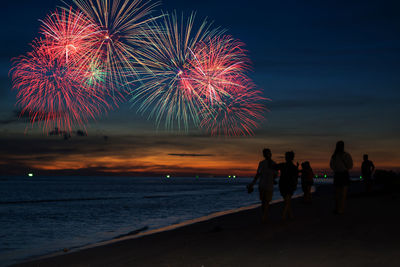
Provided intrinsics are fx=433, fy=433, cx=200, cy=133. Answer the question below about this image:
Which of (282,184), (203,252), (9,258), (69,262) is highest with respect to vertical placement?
(282,184)

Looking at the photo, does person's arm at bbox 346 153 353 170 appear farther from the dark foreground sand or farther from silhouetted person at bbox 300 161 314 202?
silhouetted person at bbox 300 161 314 202

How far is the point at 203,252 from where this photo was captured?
7.57m

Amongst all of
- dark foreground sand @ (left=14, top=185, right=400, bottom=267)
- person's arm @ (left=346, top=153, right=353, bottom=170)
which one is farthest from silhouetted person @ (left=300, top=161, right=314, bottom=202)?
dark foreground sand @ (left=14, top=185, right=400, bottom=267)

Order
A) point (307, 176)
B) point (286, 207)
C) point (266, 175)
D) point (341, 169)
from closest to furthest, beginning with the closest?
point (266, 175) → point (286, 207) → point (341, 169) → point (307, 176)

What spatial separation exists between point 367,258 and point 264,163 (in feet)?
15.5

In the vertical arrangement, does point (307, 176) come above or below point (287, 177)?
below

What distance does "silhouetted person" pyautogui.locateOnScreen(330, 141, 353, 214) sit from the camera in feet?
36.5

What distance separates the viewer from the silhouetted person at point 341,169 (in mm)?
11125

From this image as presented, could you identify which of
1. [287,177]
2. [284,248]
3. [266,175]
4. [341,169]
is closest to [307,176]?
[341,169]

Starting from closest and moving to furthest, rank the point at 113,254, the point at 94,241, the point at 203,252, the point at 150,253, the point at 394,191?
the point at 203,252 < the point at 150,253 < the point at 113,254 < the point at 94,241 < the point at 394,191

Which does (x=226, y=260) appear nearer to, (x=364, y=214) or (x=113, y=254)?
(x=113, y=254)

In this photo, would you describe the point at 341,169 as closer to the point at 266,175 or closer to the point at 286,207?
the point at 286,207

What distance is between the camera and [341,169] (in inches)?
439

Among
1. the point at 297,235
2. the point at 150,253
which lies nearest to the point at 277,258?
the point at 297,235
